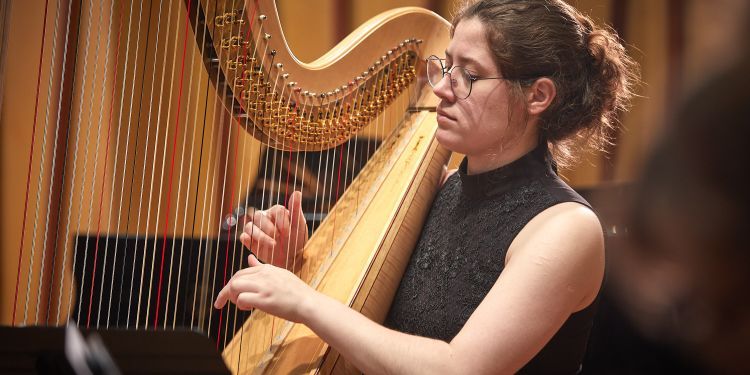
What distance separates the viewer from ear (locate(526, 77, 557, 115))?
1.45m

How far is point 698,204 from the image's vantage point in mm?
219

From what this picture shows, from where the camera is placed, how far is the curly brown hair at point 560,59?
1.44 meters

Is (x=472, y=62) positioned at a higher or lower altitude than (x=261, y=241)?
higher

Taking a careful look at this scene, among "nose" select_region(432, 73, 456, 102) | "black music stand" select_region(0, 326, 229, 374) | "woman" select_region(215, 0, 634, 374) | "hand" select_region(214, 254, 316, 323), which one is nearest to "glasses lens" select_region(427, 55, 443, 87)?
"woman" select_region(215, 0, 634, 374)

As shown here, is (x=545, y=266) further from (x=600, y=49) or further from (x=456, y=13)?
(x=456, y=13)

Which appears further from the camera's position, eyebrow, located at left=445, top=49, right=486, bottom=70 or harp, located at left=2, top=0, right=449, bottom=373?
eyebrow, located at left=445, top=49, right=486, bottom=70

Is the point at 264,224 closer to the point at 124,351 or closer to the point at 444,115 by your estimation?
the point at 444,115

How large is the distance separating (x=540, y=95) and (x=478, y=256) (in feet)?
1.07

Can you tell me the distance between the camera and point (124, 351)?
0.80 m

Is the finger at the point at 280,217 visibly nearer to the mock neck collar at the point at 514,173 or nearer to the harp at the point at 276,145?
the harp at the point at 276,145

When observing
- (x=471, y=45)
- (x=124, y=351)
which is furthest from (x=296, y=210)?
(x=124, y=351)

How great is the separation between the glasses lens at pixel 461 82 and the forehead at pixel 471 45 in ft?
0.07

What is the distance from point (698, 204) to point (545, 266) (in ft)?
3.31

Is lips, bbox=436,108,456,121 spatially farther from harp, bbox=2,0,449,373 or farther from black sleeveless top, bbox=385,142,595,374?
harp, bbox=2,0,449,373
